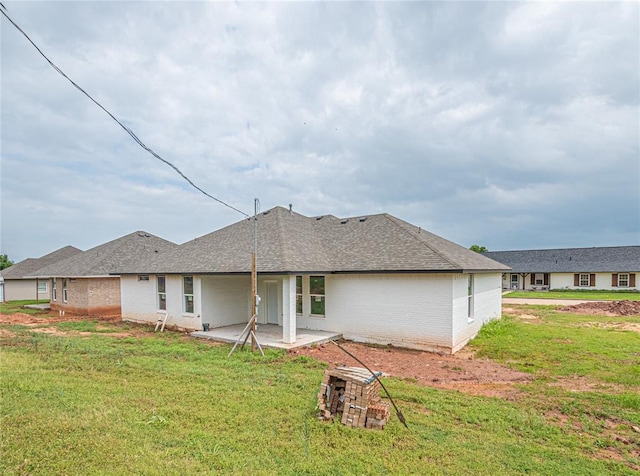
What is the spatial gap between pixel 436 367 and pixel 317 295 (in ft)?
18.3

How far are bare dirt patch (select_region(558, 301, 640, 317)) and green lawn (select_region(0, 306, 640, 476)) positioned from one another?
13690 millimetres

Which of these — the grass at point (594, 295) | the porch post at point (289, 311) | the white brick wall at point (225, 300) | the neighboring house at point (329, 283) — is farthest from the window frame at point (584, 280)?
the porch post at point (289, 311)

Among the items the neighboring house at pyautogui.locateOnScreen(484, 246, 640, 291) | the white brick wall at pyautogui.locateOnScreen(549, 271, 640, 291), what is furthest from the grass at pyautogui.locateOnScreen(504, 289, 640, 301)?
the neighboring house at pyautogui.locateOnScreen(484, 246, 640, 291)

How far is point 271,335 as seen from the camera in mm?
13086

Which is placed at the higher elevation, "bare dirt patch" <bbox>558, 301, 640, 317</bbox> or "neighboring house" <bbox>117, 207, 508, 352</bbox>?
"neighboring house" <bbox>117, 207, 508, 352</bbox>

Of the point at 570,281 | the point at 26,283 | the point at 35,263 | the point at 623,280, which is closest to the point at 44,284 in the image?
the point at 26,283

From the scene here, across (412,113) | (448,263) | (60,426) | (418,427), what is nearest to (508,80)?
(412,113)

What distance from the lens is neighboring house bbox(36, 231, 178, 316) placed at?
2112cm

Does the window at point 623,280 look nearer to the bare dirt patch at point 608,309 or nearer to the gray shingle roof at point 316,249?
the bare dirt patch at point 608,309

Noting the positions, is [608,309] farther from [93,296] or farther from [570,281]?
[93,296]

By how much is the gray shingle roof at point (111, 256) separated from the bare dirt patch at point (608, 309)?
25.5 meters

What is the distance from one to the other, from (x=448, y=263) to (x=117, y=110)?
978 centimetres

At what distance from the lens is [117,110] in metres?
8.19

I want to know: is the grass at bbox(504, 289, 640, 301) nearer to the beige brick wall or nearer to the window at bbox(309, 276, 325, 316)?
the window at bbox(309, 276, 325, 316)
